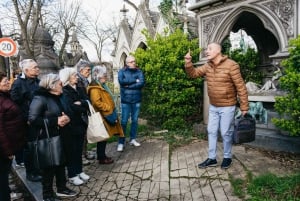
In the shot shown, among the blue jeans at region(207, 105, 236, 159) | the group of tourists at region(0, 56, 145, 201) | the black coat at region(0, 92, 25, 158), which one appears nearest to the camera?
the black coat at region(0, 92, 25, 158)

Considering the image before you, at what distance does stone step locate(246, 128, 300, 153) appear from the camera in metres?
5.10

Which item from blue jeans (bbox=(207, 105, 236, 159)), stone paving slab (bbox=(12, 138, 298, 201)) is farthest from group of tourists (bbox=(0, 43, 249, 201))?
stone paving slab (bbox=(12, 138, 298, 201))

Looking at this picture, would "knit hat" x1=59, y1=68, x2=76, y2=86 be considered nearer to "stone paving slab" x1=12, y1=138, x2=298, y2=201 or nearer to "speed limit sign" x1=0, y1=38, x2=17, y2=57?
"stone paving slab" x1=12, y1=138, x2=298, y2=201

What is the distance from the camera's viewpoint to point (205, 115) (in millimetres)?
7160

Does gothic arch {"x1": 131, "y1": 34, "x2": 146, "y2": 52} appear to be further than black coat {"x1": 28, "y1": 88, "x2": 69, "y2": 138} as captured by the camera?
Yes

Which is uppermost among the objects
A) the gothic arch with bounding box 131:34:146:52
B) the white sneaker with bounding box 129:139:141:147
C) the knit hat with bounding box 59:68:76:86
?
the gothic arch with bounding box 131:34:146:52

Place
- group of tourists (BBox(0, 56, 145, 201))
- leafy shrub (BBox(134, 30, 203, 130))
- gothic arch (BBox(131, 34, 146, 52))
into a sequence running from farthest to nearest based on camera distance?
gothic arch (BBox(131, 34, 146, 52)) → leafy shrub (BBox(134, 30, 203, 130)) → group of tourists (BBox(0, 56, 145, 201))

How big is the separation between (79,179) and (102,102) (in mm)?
1299

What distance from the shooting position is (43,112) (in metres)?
3.42

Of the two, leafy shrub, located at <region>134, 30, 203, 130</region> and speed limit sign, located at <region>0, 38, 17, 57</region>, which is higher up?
speed limit sign, located at <region>0, 38, 17, 57</region>

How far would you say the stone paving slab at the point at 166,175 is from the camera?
3.75 meters

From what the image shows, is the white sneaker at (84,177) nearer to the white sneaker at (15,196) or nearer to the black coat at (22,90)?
the white sneaker at (15,196)

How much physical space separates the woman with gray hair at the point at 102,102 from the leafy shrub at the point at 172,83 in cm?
→ 246

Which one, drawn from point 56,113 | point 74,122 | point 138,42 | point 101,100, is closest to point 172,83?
point 101,100
